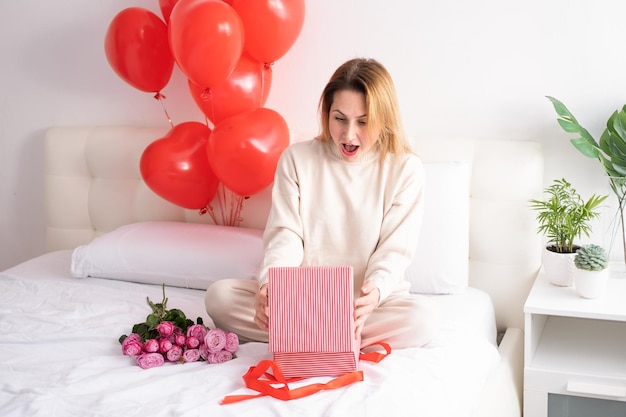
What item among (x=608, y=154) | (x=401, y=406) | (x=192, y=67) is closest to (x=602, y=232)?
(x=608, y=154)

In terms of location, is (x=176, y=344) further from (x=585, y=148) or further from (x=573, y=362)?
(x=585, y=148)

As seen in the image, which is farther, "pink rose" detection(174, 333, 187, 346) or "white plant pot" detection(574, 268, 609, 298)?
"white plant pot" detection(574, 268, 609, 298)

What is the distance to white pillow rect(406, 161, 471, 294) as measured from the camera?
2.47 meters

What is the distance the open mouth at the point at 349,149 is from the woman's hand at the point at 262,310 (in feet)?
1.44

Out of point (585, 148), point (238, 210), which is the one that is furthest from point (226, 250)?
point (585, 148)

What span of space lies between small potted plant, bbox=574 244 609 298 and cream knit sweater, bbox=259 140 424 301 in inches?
18.4

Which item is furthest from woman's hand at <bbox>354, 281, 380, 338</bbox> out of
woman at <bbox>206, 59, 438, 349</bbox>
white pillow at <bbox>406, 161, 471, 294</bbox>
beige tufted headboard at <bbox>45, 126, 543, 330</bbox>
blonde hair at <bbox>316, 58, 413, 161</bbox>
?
beige tufted headboard at <bbox>45, 126, 543, 330</bbox>

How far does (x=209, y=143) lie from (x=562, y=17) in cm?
114

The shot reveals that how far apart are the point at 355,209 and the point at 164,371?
0.65 m

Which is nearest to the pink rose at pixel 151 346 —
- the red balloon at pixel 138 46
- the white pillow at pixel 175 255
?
the white pillow at pixel 175 255

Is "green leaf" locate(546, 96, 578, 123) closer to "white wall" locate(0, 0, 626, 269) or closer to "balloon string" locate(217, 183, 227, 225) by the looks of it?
"white wall" locate(0, 0, 626, 269)

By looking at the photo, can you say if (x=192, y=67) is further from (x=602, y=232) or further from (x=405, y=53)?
(x=602, y=232)

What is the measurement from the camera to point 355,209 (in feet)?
7.23

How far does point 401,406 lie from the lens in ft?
5.49
